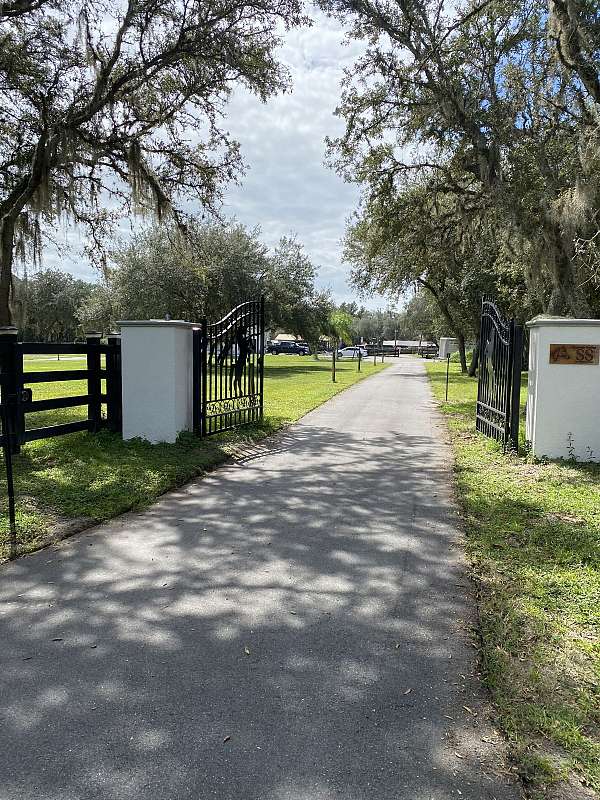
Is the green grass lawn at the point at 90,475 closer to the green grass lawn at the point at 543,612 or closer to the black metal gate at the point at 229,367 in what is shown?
the black metal gate at the point at 229,367

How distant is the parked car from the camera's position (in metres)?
74.2

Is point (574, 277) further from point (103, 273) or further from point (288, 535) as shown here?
point (103, 273)

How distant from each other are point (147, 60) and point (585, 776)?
10.7m

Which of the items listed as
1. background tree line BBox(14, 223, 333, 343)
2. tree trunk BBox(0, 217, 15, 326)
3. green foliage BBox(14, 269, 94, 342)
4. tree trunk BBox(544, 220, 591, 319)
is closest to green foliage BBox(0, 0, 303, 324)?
tree trunk BBox(0, 217, 15, 326)

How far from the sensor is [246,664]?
2.68 m

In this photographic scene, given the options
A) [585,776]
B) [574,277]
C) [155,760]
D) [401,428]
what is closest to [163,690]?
[155,760]

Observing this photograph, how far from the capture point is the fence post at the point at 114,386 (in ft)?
26.5

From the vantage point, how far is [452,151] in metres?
12.7

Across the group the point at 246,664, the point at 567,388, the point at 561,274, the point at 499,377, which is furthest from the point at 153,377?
the point at 561,274

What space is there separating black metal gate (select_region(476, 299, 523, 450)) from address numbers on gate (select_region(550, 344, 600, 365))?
2.28 feet

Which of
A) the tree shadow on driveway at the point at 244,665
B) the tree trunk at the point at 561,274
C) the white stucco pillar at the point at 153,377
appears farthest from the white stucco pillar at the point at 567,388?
the white stucco pillar at the point at 153,377

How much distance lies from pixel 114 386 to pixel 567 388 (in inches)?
237

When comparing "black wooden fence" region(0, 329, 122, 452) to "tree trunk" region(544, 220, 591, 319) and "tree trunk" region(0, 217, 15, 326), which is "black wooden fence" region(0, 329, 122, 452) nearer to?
"tree trunk" region(0, 217, 15, 326)

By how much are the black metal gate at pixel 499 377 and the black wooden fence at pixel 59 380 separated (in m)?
5.46
